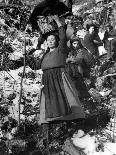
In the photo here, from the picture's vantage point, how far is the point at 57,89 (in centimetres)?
432

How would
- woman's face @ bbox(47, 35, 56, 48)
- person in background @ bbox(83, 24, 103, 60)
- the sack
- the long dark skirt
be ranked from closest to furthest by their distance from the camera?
the long dark skirt < woman's face @ bbox(47, 35, 56, 48) < person in background @ bbox(83, 24, 103, 60) < the sack

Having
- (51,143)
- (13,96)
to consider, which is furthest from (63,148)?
(13,96)

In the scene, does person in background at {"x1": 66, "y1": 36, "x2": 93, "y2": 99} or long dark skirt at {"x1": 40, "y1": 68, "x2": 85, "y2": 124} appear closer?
long dark skirt at {"x1": 40, "y1": 68, "x2": 85, "y2": 124}

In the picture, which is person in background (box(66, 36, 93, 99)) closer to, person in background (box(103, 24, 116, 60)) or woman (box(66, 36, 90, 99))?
woman (box(66, 36, 90, 99))

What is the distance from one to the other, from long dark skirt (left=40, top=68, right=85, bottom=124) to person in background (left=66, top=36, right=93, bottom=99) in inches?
56.9

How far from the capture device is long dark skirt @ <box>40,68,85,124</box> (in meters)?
4.21

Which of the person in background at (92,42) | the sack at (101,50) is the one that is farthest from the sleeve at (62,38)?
the sack at (101,50)

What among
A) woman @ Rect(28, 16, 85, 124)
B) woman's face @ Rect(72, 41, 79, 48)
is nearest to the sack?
woman's face @ Rect(72, 41, 79, 48)

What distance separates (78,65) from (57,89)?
1.86 metres

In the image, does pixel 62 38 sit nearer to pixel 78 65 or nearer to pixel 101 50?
pixel 78 65

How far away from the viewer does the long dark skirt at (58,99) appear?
4.21 meters

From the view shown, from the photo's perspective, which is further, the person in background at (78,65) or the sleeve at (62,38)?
the person in background at (78,65)

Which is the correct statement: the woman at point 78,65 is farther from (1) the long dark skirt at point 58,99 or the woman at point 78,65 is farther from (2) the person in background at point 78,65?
(1) the long dark skirt at point 58,99

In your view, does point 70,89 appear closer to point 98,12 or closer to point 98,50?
point 98,50
